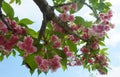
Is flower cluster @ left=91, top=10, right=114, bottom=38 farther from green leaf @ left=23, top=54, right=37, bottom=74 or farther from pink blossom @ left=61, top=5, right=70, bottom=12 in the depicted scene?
green leaf @ left=23, top=54, right=37, bottom=74

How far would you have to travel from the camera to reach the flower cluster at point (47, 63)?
4.45 metres

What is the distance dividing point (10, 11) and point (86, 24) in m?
1.19

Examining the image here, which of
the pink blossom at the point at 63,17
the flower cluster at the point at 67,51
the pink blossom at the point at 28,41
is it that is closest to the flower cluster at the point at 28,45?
the pink blossom at the point at 28,41

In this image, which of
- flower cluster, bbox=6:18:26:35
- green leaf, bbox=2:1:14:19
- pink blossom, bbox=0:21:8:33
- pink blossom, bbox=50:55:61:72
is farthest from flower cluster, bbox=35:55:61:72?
green leaf, bbox=2:1:14:19

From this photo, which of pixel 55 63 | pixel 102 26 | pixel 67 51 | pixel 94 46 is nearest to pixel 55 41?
pixel 67 51

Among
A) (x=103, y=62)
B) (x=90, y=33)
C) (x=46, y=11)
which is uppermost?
(x=46, y=11)

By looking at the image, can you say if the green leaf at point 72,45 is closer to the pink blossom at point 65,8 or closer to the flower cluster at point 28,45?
the pink blossom at point 65,8

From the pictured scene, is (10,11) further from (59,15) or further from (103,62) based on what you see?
(103,62)

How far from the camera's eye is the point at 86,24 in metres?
5.47

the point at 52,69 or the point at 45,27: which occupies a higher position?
the point at 45,27

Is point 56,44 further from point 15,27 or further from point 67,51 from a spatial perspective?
point 15,27

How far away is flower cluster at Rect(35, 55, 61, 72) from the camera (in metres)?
4.45

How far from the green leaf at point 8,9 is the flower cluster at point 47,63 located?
2.31 feet

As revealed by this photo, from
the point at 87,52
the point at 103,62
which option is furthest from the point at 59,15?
the point at 103,62
